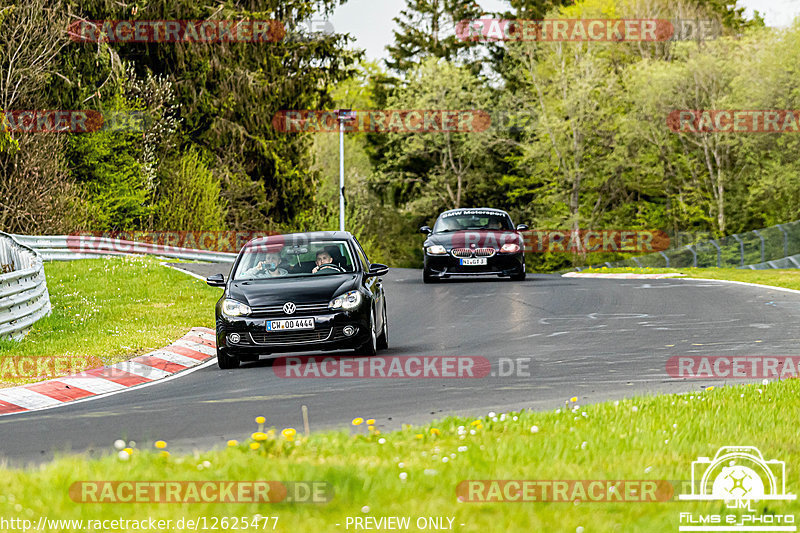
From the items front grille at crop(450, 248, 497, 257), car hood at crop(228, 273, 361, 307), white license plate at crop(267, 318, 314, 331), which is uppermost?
car hood at crop(228, 273, 361, 307)

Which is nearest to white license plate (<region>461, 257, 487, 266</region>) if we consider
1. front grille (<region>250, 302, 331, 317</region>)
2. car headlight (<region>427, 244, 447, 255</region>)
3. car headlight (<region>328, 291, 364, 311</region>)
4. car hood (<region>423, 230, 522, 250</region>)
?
car hood (<region>423, 230, 522, 250</region>)

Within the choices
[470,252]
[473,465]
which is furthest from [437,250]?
[473,465]

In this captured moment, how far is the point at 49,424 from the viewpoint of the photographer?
9352 millimetres

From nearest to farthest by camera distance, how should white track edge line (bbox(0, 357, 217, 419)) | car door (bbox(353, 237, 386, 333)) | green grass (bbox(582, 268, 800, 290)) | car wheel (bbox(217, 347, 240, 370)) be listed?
1. white track edge line (bbox(0, 357, 217, 419))
2. car wheel (bbox(217, 347, 240, 370))
3. car door (bbox(353, 237, 386, 333))
4. green grass (bbox(582, 268, 800, 290))

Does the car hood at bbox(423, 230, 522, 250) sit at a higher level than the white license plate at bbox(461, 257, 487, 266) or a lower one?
higher

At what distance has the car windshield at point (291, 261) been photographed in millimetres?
14234

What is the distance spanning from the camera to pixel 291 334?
1312 cm

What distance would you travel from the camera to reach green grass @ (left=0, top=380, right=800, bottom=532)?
17.6 ft

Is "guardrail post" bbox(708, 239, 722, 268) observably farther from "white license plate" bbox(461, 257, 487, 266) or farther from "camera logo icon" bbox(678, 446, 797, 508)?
"camera logo icon" bbox(678, 446, 797, 508)

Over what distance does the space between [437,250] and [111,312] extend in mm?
9162

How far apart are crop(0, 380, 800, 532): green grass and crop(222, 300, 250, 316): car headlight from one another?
16.2ft

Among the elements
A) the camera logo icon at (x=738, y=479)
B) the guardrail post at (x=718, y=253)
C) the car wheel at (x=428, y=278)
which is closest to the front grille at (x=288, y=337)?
the camera logo icon at (x=738, y=479)

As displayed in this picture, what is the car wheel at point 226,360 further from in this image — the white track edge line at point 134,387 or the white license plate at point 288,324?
the white license plate at point 288,324

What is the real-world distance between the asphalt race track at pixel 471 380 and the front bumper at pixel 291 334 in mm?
315
